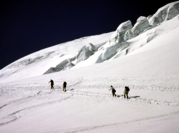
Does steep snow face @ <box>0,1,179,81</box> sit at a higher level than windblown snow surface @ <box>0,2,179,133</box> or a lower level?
higher

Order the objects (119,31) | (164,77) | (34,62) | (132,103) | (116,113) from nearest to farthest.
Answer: (116,113) < (132,103) < (164,77) < (119,31) < (34,62)

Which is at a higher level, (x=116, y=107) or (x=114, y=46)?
(x=114, y=46)

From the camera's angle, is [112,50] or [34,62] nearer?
[112,50]

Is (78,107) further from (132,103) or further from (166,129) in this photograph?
(166,129)

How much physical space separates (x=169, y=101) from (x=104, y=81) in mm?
9698

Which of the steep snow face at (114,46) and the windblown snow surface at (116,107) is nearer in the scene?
the windblown snow surface at (116,107)

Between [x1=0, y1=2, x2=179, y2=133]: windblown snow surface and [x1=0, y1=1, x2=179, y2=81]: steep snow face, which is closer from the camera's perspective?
[x1=0, y1=2, x2=179, y2=133]: windblown snow surface

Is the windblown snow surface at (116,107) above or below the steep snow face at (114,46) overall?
below

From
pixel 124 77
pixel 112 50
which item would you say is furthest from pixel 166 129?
pixel 112 50

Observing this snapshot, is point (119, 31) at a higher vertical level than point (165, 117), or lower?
higher

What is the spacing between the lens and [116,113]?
36.0ft

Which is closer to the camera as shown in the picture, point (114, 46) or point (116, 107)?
point (116, 107)

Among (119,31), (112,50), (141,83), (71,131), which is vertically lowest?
(71,131)

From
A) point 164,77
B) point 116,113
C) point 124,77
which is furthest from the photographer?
point 124,77
